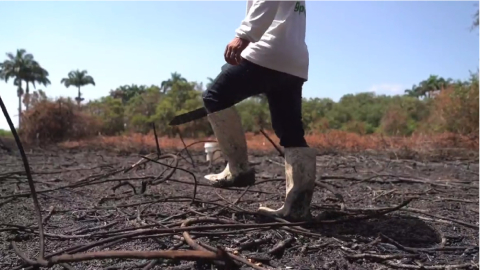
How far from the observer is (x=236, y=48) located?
230cm

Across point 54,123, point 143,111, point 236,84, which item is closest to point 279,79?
point 236,84

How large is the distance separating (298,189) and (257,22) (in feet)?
3.04

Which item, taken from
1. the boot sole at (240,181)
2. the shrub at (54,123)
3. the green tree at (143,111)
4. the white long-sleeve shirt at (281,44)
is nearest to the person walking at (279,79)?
the white long-sleeve shirt at (281,44)

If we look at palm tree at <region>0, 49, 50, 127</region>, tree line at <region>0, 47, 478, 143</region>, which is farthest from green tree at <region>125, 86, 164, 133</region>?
palm tree at <region>0, 49, 50, 127</region>

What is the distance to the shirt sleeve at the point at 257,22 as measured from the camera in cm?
229

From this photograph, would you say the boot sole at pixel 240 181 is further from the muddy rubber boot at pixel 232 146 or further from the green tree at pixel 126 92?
the green tree at pixel 126 92

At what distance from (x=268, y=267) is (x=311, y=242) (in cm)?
40

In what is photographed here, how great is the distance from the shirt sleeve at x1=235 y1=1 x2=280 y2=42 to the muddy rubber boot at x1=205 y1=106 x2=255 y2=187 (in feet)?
1.83

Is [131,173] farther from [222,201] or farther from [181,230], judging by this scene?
[181,230]

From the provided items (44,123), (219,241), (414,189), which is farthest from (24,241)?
(44,123)

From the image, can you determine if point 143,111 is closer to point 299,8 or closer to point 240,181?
point 240,181

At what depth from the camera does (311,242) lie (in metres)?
2.06

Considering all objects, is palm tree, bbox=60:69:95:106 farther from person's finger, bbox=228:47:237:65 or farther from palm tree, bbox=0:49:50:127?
person's finger, bbox=228:47:237:65

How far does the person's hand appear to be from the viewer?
90.7 inches
